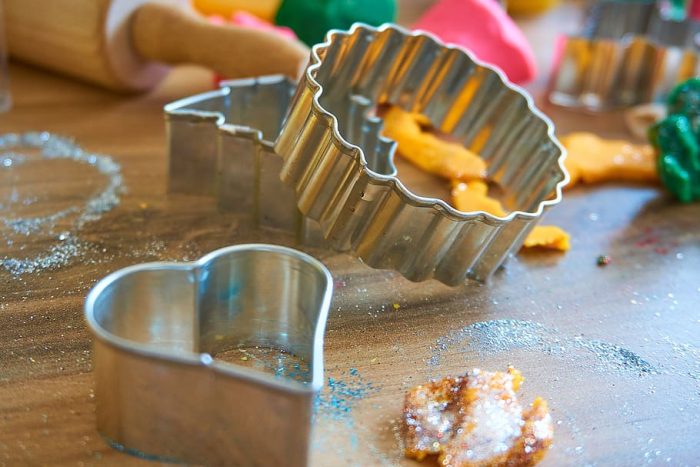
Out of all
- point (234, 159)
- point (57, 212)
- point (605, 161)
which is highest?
point (605, 161)

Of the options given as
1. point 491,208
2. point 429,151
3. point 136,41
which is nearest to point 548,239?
point 491,208

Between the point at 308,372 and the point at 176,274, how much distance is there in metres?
0.11

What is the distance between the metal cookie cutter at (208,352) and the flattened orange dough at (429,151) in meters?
0.29

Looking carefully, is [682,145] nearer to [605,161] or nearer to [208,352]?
[605,161]

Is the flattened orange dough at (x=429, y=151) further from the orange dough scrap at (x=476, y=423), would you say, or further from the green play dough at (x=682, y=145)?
the orange dough scrap at (x=476, y=423)

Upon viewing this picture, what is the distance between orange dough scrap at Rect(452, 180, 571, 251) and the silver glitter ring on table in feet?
0.07

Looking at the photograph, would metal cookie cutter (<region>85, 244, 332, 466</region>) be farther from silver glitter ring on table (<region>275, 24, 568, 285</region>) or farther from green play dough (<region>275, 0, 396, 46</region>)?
green play dough (<region>275, 0, 396, 46</region>)

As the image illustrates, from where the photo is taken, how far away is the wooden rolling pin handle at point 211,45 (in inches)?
33.2

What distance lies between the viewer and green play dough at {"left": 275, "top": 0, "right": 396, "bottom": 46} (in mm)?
944

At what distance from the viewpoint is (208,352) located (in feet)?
1.81

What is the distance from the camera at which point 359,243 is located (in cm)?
60

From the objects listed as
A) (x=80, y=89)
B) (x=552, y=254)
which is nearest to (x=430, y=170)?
(x=552, y=254)

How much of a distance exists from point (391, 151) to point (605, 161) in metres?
0.26

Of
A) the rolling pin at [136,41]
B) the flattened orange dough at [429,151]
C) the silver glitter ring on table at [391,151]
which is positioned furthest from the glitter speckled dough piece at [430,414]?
the rolling pin at [136,41]
